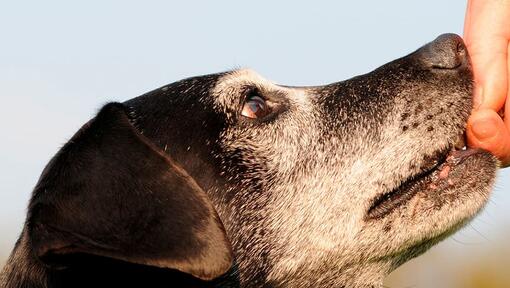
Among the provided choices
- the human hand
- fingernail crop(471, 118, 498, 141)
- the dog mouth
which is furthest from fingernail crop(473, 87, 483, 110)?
the dog mouth

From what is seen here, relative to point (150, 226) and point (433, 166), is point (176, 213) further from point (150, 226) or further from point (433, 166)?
point (433, 166)

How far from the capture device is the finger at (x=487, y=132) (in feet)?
21.8

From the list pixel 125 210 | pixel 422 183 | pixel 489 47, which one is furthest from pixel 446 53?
pixel 125 210

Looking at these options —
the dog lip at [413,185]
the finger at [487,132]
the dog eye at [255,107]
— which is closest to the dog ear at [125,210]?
the dog eye at [255,107]

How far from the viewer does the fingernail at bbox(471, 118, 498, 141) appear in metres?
6.63

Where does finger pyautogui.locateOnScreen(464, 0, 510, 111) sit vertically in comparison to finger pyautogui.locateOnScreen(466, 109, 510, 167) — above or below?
above

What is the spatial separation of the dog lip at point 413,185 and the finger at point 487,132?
116mm

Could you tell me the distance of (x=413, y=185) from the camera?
653 centimetres

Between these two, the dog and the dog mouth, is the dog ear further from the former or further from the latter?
the dog mouth

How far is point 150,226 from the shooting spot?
5.69 m

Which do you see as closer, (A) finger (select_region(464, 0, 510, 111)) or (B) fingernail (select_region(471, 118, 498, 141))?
(B) fingernail (select_region(471, 118, 498, 141))

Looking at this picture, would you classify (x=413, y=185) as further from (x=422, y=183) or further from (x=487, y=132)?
(x=487, y=132)

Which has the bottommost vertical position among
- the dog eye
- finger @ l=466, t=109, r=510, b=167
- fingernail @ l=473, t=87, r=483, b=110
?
finger @ l=466, t=109, r=510, b=167

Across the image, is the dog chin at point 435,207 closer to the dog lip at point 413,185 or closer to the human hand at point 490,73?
the dog lip at point 413,185
